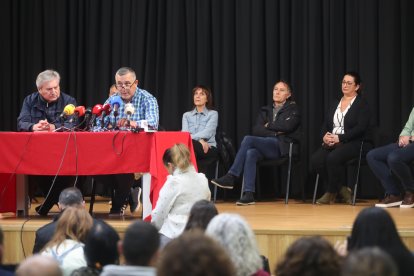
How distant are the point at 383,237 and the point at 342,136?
14.1ft

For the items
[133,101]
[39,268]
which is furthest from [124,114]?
[39,268]

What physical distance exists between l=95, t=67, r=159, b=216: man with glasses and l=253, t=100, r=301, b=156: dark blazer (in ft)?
5.74

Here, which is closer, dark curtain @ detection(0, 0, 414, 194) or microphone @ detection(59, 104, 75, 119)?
microphone @ detection(59, 104, 75, 119)

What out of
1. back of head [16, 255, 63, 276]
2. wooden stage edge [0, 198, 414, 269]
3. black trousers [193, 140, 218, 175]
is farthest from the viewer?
black trousers [193, 140, 218, 175]

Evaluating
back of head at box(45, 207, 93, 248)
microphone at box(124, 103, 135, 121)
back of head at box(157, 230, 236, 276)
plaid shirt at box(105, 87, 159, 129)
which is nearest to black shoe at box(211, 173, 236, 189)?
plaid shirt at box(105, 87, 159, 129)

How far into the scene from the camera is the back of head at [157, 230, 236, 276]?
7.50 ft

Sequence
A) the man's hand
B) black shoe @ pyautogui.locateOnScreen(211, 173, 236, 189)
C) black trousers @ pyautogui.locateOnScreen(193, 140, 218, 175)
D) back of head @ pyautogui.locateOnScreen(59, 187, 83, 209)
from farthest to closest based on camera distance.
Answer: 1. black trousers @ pyautogui.locateOnScreen(193, 140, 218, 175)
2. black shoe @ pyautogui.locateOnScreen(211, 173, 236, 189)
3. the man's hand
4. back of head @ pyautogui.locateOnScreen(59, 187, 83, 209)

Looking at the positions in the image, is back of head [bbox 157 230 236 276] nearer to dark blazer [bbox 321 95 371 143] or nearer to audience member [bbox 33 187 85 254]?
audience member [bbox 33 187 85 254]

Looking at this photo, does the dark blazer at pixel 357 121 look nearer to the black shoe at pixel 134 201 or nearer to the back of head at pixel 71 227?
the black shoe at pixel 134 201

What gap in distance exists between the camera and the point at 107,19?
9.12m

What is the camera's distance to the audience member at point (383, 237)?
3.24 m

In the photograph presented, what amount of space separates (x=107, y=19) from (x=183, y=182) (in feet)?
13.9

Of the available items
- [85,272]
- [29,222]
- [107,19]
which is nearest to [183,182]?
[29,222]

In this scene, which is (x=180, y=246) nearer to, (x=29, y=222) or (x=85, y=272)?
(x=85, y=272)
